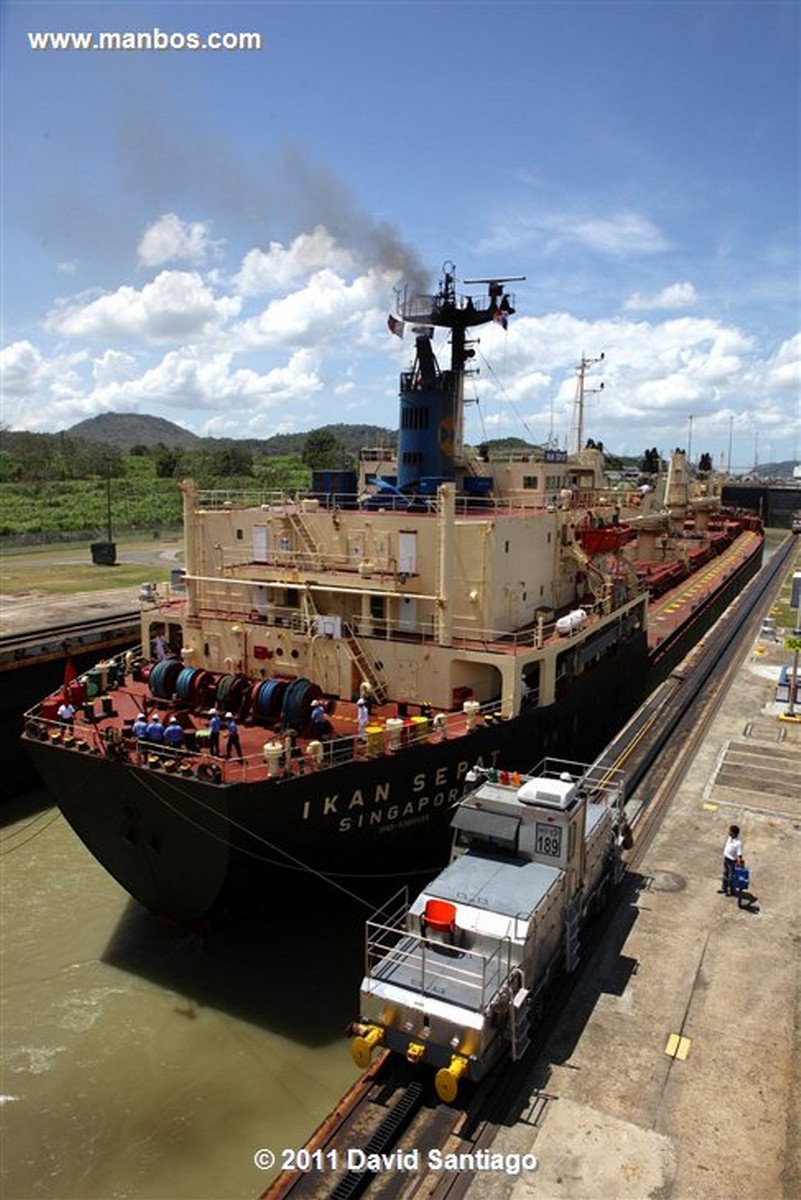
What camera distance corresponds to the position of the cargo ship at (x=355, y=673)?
14289mm

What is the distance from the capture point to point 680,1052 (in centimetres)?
1043

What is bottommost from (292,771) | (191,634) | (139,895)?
(139,895)

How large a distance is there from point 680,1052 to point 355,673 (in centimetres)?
999

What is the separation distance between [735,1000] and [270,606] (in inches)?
488

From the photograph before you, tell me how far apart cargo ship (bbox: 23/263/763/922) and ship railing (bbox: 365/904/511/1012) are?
4.17 metres

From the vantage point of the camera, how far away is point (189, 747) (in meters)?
15.1

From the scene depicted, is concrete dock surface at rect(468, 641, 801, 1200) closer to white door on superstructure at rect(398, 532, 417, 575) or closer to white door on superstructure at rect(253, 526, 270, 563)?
white door on superstructure at rect(398, 532, 417, 575)

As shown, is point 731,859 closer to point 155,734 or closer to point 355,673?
point 355,673

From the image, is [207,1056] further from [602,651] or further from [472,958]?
[602,651]

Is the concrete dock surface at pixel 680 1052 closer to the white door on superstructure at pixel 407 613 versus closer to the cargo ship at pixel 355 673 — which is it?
the cargo ship at pixel 355 673

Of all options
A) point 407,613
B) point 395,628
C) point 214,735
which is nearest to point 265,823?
point 214,735

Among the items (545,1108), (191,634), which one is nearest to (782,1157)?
(545,1108)

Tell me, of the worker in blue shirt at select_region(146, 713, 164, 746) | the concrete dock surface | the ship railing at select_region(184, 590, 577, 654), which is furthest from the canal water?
the ship railing at select_region(184, 590, 577, 654)

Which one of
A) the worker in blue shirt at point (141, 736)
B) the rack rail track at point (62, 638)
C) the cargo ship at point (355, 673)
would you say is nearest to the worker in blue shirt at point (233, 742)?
the cargo ship at point (355, 673)
